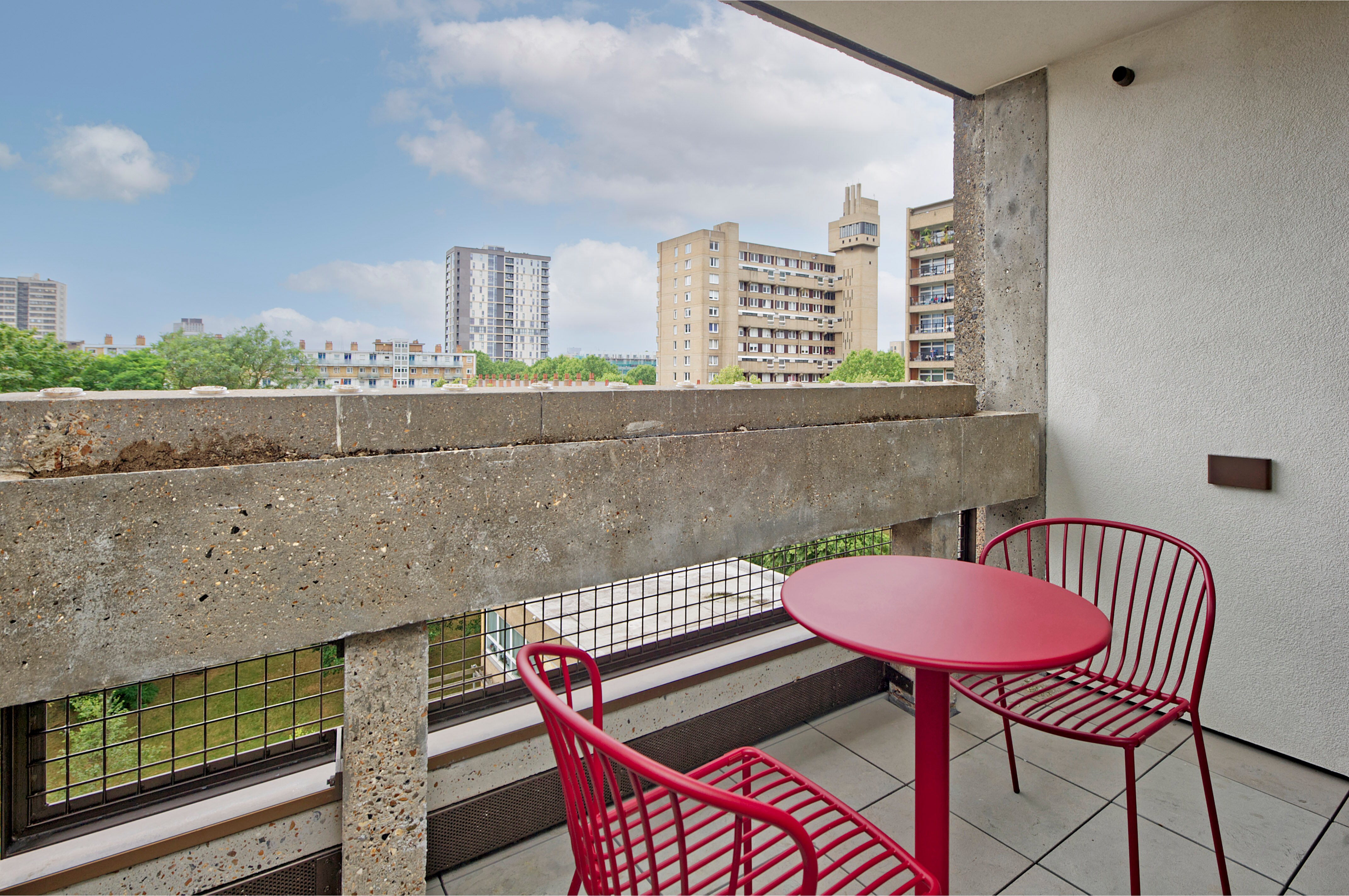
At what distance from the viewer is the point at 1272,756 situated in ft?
7.51

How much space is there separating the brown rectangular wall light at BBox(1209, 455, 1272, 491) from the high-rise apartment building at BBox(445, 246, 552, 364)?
148ft

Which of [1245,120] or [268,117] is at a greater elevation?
[268,117]

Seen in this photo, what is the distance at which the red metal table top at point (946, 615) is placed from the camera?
1149mm

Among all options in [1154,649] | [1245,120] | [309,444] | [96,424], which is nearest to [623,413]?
[309,444]

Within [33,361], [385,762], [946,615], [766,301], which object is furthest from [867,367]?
[33,361]

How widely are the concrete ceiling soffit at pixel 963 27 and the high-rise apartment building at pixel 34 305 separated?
43.7 meters

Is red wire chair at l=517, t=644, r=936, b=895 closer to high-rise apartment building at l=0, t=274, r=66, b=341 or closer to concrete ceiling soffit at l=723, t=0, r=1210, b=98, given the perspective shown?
concrete ceiling soffit at l=723, t=0, r=1210, b=98

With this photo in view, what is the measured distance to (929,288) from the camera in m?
33.7

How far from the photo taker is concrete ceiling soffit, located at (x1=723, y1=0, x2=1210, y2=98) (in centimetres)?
230

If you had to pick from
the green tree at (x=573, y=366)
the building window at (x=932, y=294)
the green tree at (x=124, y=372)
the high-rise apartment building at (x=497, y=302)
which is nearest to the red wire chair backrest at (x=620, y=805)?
the green tree at (x=573, y=366)

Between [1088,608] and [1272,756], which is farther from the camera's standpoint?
[1272,756]

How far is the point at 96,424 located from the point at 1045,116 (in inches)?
137

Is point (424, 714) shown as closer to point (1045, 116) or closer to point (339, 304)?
point (1045, 116)

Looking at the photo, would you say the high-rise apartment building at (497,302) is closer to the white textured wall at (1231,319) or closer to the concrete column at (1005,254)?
the concrete column at (1005,254)
